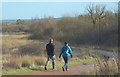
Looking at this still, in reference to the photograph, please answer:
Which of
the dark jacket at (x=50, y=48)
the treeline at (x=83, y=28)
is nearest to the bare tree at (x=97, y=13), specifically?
the treeline at (x=83, y=28)

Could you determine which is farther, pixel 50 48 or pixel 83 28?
pixel 83 28

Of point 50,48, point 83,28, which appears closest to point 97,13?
point 83,28

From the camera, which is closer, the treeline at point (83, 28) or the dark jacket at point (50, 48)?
the dark jacket at point (50, 48)

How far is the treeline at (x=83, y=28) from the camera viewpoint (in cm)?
4102

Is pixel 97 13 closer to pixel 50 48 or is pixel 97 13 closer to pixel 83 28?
pixel 83 28

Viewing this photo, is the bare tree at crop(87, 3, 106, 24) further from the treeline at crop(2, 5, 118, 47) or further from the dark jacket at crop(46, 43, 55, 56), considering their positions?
the dark jacket at crop(46, 43, 55, 56)

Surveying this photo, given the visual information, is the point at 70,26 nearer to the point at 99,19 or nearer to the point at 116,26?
the point at 99,19

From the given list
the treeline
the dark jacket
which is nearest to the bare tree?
the treeline

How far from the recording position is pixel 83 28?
49750 millimetres

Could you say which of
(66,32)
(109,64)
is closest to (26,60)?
(109,64)

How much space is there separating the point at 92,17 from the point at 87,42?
11.1 metres

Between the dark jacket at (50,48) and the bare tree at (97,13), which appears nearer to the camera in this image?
the dark jacket at (50,48)

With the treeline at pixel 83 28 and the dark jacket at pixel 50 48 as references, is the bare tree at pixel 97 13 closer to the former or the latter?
the treeline at pixel 83 28

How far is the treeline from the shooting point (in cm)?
4102
